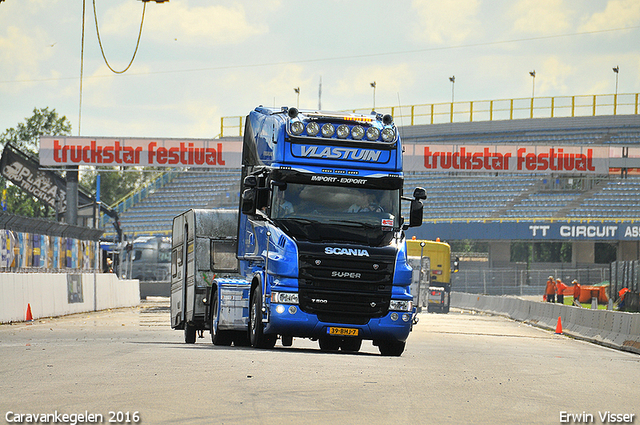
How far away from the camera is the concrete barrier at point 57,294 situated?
1013 inches

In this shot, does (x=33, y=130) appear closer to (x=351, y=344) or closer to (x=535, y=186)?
(x=535, y=186)

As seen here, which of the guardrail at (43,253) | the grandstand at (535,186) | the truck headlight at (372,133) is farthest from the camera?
the grandstand at (535,186)

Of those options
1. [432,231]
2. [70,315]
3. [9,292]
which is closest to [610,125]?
[432,231]

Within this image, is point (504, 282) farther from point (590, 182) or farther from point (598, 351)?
point (598, 351)

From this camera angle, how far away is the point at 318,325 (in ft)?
50.2

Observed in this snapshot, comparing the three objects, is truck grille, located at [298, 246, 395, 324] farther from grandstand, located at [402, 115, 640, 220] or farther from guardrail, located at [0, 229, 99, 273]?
grandstand, located at [402, 115, 640, 220]

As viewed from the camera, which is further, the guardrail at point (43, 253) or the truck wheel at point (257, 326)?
the guardrail at point (43, 253)

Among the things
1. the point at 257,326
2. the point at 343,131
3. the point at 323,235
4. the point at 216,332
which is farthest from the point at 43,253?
the point at 323,235

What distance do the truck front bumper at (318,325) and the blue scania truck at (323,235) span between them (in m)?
0.02

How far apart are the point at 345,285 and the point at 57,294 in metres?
17.3

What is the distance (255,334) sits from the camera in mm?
16094

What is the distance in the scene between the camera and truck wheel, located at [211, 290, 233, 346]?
17203mm

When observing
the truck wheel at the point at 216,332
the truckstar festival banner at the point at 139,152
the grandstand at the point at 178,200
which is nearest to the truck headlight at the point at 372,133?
the truck wheel at the point at 216,332

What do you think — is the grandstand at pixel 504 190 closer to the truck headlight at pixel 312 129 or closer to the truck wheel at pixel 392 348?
the truck wheel at pixel 392 348
